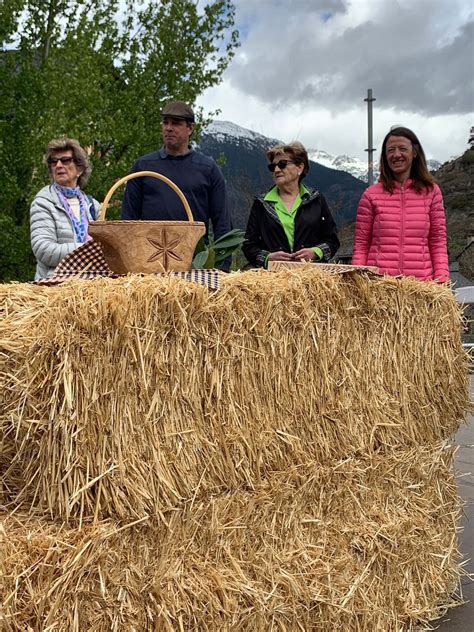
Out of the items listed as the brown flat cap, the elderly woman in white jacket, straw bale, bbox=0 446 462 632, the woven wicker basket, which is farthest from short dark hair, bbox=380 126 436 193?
the woven wicker basket

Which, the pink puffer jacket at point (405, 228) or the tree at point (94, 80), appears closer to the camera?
the pink puffer jacket at point (405, 228)

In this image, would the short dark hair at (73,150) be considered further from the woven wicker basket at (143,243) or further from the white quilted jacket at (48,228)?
the woven wicker basket at (143,243)

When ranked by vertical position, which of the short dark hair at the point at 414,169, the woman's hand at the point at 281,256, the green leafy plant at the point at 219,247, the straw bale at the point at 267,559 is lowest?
the straw bale at the point at 267,559

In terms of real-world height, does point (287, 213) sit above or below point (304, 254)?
above

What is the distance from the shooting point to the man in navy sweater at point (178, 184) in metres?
4.07

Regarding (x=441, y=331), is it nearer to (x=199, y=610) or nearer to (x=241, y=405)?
(x=241, y=405)

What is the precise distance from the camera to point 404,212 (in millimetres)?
3900

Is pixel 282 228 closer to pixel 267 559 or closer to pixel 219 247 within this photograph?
pixel 219 247

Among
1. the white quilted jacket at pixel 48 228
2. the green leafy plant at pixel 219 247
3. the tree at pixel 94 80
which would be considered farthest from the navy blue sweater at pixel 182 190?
the tree at pixel 94 80

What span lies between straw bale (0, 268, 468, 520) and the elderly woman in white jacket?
165 centimetres

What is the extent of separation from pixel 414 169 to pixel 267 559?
92.8 inches

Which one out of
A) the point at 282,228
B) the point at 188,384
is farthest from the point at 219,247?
the point at 188,384

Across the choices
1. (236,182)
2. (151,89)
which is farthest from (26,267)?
(236,182)

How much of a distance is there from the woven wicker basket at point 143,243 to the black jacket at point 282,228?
1.41 meters
